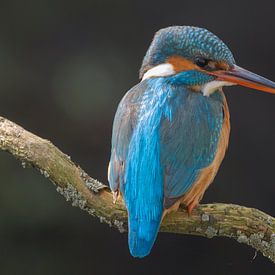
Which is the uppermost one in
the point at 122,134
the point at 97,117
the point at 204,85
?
the point at 204,85

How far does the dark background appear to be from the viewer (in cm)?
537

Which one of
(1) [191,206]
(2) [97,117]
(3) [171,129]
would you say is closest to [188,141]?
(3) [171,129]

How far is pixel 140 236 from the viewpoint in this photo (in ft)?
11.6

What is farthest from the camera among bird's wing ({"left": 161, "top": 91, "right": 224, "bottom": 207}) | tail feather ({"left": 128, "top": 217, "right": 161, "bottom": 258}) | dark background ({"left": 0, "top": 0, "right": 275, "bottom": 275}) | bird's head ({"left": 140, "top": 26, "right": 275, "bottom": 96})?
dark background ({"left": 0, "top": 0, "right": 275, "bottom": 275})

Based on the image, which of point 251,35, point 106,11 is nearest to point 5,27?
point 106,11

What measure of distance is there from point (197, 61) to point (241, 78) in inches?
7.3

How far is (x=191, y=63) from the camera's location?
3941 mm

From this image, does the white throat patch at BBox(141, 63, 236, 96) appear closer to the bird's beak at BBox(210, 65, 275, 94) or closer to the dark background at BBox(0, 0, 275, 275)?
the bird's beak at BBox(210, 65, 275, 94)

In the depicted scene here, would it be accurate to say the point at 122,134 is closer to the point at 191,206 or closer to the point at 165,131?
the point at 165,131

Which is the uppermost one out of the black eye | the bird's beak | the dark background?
the black eye

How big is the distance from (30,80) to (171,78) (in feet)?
6.36

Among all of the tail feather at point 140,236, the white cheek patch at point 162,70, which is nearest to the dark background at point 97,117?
the white cheek patch at point 162,70

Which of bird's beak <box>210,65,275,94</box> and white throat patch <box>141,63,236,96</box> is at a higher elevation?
bird's beak <box>210,65,275,94</box>

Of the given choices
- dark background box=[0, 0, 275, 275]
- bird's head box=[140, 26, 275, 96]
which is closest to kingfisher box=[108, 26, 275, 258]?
bird's head box=[140, 26, 275, 96]
